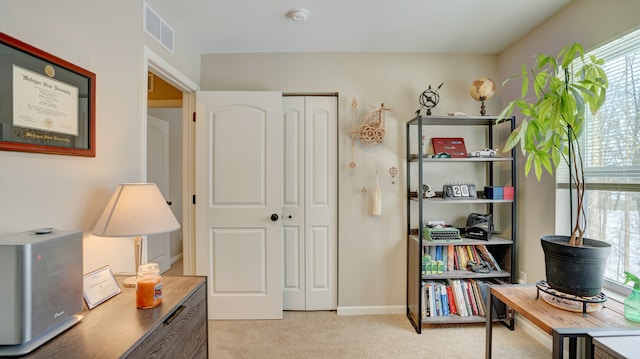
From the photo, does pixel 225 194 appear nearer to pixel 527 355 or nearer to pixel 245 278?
pixel 245 278

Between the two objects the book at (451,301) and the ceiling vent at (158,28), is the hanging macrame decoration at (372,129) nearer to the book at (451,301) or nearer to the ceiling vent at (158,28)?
the book at (451,301)

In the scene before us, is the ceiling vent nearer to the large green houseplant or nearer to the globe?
the large green houseplant

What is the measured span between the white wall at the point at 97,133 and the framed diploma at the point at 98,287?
159 mm

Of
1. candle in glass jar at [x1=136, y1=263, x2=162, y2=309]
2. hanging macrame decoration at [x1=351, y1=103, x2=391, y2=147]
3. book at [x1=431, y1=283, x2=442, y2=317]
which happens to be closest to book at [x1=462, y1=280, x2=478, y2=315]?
book at [x1=431, y1=283, x2=442, y2=317]

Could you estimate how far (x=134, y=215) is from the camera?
48.7 inches

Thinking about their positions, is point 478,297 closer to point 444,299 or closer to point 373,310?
point 444,299

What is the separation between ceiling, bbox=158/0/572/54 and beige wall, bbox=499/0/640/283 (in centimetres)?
10

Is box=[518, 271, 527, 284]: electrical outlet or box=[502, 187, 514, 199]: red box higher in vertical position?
box=[502, 187, 514, 199]: red box

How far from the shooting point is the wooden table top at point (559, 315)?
4.01ft

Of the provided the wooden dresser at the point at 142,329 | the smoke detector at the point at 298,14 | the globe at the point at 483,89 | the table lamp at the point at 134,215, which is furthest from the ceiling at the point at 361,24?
the wooden dresser at the point at 142,329

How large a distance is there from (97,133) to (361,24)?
190 centimetres

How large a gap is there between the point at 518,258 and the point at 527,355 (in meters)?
0.75

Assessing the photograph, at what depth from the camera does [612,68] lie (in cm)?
170

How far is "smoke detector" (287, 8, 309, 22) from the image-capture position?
194 centimetres
